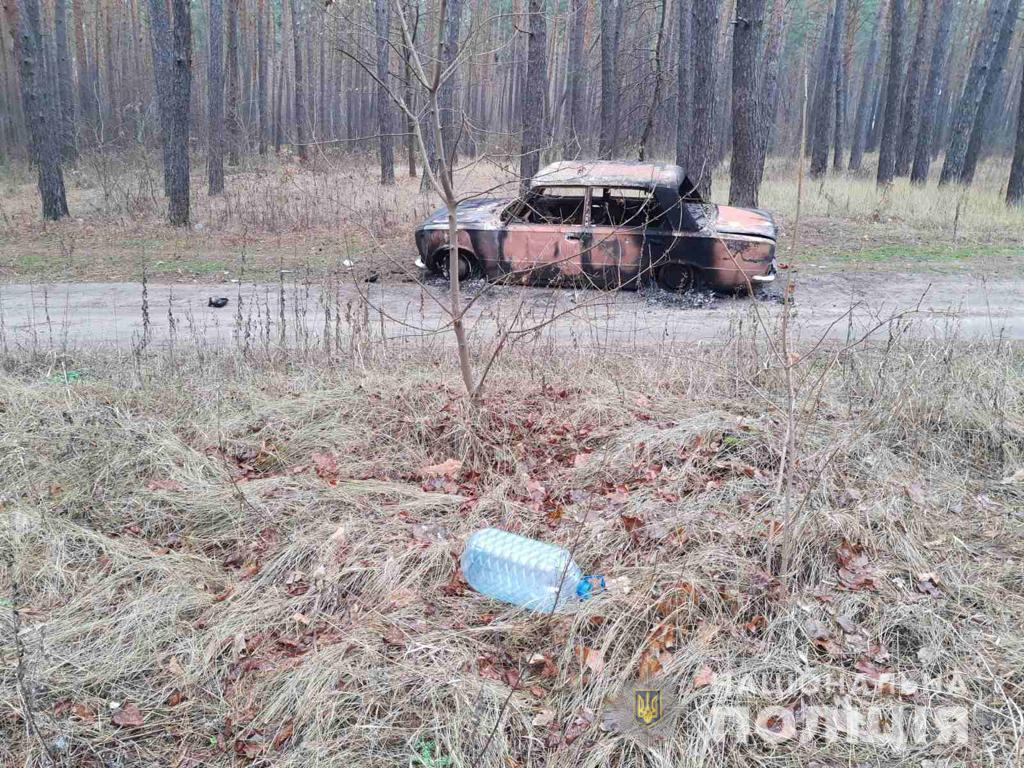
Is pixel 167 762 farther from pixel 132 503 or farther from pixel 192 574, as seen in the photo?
pixel 132 503

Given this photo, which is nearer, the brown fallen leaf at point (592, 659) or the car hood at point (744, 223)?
the brown fallen leaf at point (592, 659)

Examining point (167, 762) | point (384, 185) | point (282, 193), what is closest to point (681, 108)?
point (384, 185)

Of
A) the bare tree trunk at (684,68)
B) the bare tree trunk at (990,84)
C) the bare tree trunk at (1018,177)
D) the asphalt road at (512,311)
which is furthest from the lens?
the bare tree trunk at (684,68)

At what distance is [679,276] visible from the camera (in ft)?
30.1

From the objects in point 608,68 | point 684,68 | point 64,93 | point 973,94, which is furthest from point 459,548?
point 64,93

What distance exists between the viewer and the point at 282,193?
16.1 meters

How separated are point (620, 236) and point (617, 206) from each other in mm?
479

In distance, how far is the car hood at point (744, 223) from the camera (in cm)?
880

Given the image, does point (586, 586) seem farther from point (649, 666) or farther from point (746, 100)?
point (746, 100)

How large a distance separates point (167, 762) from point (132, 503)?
179 centimetres

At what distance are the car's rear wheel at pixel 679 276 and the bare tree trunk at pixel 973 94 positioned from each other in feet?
39.2

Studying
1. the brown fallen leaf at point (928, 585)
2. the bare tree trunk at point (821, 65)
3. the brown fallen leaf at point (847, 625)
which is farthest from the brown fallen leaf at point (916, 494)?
the bare tree trunk at point (821, 65)

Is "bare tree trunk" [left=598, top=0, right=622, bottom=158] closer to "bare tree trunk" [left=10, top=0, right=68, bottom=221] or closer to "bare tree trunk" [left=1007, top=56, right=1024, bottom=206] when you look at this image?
"bare tree trunk" [left=1007, top=56, right=1024, bottom=206]

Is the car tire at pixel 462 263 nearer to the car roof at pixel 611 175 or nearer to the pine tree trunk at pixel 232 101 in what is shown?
the car roof at pixel 611 175
